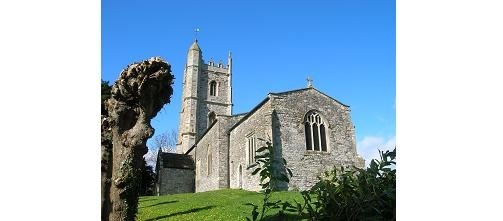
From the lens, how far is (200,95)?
3431 centimetres

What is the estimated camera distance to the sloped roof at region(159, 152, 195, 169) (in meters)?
24.8

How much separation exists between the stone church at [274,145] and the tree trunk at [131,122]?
9164mm

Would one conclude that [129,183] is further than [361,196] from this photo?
Yes

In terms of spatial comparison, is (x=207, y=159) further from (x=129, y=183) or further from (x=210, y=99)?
(x=129, y=183)

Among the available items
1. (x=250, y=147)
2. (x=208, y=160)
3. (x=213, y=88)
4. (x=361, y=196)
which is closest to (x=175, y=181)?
(x=208, y=160)

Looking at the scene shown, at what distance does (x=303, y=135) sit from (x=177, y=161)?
1265cm

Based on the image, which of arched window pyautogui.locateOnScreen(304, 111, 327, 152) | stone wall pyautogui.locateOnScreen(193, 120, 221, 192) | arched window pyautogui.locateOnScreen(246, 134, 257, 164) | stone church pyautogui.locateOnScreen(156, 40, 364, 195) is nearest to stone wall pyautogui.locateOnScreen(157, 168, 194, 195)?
stone church pyautogui.locateOnScreen(156, 40, 364, 195)

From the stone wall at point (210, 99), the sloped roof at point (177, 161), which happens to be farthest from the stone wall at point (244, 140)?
the stone wall at point (210, 99)

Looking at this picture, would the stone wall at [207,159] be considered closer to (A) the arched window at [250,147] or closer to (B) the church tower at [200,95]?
(A) the arched window at [250,147]
